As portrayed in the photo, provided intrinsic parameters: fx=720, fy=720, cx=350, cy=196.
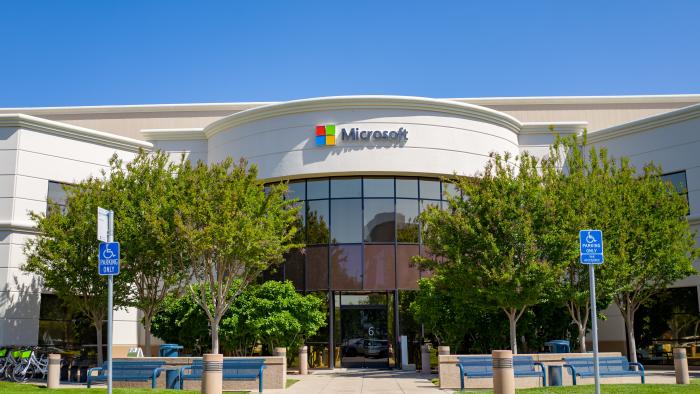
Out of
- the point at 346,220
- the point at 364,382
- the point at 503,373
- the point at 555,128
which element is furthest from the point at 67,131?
the point at 503,373

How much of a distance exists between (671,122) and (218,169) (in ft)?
59.7

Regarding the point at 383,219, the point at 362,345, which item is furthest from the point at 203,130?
the point at 362,345

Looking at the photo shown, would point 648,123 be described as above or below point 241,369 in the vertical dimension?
above

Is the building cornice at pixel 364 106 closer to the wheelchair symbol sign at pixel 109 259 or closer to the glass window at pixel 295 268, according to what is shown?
the glass window at pixel 295 268

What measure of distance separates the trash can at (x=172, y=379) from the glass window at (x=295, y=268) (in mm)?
9163

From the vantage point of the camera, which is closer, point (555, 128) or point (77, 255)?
point (77, 255)

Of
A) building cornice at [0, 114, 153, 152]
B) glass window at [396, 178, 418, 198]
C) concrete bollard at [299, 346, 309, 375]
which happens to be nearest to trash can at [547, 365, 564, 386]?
concrete bollard at [299, 346, 309, 375]

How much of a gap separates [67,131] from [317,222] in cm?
1059

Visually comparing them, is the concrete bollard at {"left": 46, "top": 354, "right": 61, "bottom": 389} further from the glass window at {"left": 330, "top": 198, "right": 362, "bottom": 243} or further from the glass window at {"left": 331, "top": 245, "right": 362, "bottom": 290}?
the glass window at {"left": 330, "top": 198, "right": 362, "bottom": 243}

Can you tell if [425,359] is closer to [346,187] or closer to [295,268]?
[295,268]

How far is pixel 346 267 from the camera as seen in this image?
28.1 metres

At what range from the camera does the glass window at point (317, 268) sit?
2819cm

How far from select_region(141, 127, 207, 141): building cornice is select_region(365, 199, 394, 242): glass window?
332 inches

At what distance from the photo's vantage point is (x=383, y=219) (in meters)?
28.3
